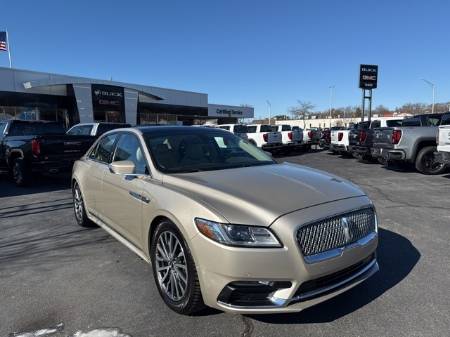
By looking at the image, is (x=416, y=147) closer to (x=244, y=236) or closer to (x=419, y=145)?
(x=419, y=145)

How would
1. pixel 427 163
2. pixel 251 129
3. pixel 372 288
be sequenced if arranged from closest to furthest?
pixel 372 288 → pixel 427 163 → pixel 251 129

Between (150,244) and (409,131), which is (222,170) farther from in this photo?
(409,131)

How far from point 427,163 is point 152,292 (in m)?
11.2

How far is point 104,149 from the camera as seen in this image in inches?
224

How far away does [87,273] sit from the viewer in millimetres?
4547

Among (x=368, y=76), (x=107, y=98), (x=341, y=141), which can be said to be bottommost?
(x=341, y=141)

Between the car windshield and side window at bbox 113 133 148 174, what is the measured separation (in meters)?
0.14

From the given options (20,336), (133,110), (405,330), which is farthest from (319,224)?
(133,110)

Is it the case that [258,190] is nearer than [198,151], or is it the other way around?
[258,190]

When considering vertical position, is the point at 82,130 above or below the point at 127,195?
above

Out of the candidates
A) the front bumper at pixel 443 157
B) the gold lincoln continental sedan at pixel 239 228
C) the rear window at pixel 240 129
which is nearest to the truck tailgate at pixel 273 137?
the rear window at pixel 240 129

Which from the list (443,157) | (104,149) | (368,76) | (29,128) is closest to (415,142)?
(443,157)

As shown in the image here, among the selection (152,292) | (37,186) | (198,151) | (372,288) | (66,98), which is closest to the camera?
(372,288)

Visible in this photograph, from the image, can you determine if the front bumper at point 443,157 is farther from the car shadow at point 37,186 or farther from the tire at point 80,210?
the car shadow at point 37,186
